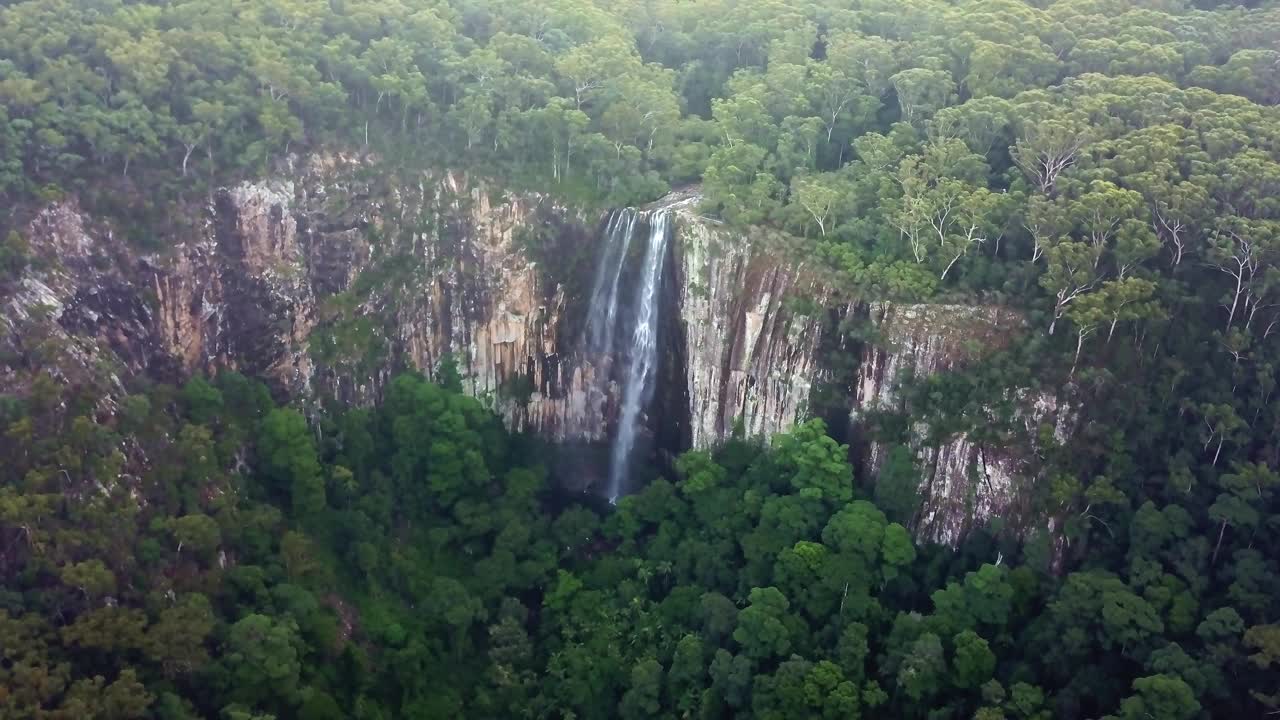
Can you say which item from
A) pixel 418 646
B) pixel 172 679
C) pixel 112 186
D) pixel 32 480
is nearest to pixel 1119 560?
pixel 418 646

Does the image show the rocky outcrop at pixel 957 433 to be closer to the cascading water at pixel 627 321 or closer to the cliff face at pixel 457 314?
the cliff face at pixel 457 314

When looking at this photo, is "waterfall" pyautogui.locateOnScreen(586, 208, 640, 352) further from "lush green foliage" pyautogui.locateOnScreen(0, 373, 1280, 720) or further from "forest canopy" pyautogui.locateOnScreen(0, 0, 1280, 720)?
"lush green foliage" pyautogui.locateOnScreen(0, 373, 1280, 720)

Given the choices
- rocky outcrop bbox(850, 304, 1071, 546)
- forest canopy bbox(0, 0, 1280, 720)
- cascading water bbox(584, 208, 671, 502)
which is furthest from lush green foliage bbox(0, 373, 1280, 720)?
cascading water bbox(584, 208, 671, 502)

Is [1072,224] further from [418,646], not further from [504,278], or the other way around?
[418,646]

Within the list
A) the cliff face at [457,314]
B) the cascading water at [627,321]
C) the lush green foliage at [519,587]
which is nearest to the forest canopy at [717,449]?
the lush green foliage at [519,587]

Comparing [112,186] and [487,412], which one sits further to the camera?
[487,412]

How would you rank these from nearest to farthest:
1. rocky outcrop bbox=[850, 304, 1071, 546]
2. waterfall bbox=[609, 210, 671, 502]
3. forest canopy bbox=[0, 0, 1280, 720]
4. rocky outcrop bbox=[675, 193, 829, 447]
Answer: forest canopy bbox=[0, 0, 1280, 720] → rocky outcrop bbox=[850, 304, 1071, 546] → rocky outcrop bbox=[675, 193, 829, 447] → waterfall bbox=[609, 210, 671, 502]
